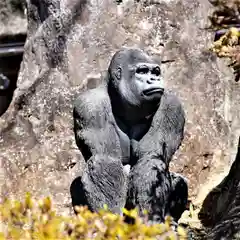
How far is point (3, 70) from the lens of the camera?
1074cm

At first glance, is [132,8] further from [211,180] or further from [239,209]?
[239,209]

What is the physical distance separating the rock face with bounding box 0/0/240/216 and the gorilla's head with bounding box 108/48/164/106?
2451 mm

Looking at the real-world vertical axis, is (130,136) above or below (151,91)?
below

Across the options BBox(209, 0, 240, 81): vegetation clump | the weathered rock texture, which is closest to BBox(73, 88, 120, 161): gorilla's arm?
BBox(209, 0, 240, 81): vegetation clump

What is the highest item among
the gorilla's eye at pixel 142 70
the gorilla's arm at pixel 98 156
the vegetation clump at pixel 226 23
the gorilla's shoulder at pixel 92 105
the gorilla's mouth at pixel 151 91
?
the vegetation clump at pixel 226 23

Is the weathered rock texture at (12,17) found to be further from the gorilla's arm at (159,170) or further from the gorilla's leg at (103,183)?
Result: the gorilla's leg at (103,183)

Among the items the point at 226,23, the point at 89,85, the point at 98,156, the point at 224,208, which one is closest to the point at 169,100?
the point at 98,156

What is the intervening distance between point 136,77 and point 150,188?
0.65 metres

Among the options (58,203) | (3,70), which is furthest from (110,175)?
(3,70)

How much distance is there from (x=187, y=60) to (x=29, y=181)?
73.5 inches

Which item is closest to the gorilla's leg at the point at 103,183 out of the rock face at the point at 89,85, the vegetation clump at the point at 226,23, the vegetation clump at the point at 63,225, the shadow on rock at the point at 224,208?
the shadow on rock at the point at 224,208

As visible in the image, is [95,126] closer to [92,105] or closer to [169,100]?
[92,105]

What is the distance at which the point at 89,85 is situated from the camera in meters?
6.79

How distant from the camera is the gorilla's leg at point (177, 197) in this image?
4379mm
